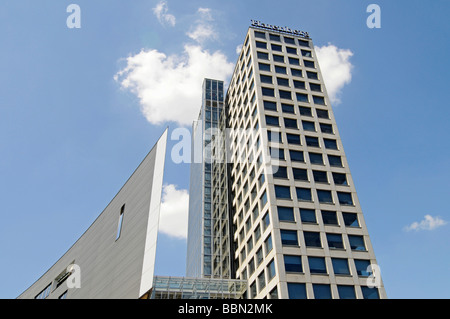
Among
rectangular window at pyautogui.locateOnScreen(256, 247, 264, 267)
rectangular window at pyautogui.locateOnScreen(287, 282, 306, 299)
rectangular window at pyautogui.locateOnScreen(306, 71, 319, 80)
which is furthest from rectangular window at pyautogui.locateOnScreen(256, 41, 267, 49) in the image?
rectangular window at pyautogui.locateOnScreen(287, 282, 306, 299)

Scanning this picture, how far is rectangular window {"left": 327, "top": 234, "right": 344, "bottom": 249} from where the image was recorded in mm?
43094

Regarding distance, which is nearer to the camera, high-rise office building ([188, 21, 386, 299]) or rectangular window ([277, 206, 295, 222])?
high-rise office building ([188, 21, 386, 299])

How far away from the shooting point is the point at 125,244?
129 feet

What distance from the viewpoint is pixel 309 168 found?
162 feet

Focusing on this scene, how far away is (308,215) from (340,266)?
22.7 feet

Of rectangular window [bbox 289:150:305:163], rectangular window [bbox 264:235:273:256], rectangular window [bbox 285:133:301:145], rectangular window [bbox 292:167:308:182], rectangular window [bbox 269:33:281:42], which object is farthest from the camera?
rectangular window [bbox 269:33:281:42]

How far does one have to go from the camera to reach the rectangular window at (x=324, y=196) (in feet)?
154

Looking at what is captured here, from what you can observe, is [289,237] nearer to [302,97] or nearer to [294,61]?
[302,97]

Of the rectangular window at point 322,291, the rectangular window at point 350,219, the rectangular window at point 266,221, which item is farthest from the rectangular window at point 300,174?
the rectangular window at point 322,291

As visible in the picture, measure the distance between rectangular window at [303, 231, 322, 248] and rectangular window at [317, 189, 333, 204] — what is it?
16.8ft

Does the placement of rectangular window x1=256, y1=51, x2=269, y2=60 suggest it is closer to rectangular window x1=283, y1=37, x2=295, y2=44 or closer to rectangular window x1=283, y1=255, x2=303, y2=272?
rectangular window x1=283, y1=37, x2=295, y2=44

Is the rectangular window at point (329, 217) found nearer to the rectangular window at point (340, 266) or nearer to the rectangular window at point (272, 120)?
the rectangular window at point (340, 266)
